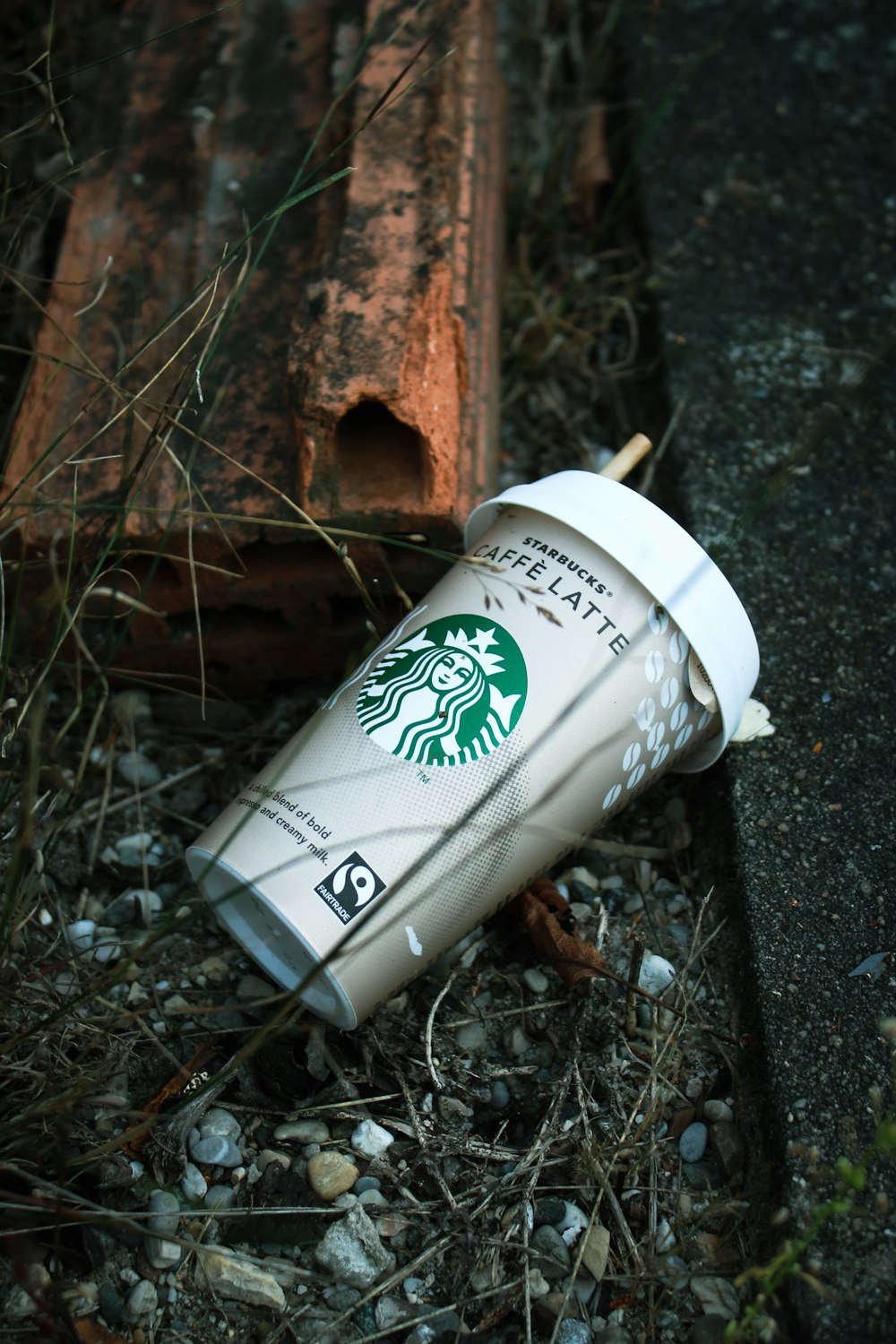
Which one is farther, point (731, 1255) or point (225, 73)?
point (225, 73)

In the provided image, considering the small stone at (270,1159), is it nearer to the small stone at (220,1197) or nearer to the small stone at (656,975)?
the small stone at (220,1197)

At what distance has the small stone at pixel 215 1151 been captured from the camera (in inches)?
53.7

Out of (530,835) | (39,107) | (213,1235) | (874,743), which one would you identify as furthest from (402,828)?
(39,107)

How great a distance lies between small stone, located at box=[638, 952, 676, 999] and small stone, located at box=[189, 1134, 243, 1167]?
22.0 inches

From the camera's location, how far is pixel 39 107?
2.35 m

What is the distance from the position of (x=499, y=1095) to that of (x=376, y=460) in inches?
34.7

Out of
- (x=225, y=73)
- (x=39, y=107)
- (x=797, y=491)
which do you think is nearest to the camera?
(x=797, y=491)

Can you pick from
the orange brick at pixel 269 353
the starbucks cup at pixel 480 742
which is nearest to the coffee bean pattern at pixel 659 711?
the starbucks cup at pixel 480 742

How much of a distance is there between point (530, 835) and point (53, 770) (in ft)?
2.26

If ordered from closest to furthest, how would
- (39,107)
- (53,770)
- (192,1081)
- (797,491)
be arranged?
(192,1081) → (53,770) → (797,491) → (39,107)

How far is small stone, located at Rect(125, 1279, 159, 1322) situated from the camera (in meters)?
1.25

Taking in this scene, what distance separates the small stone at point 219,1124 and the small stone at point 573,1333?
439mm

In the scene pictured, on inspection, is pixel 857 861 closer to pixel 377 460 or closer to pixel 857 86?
pixel 377 460

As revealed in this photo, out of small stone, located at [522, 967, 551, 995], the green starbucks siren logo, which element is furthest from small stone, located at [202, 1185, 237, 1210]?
the green starbucks siren logo
